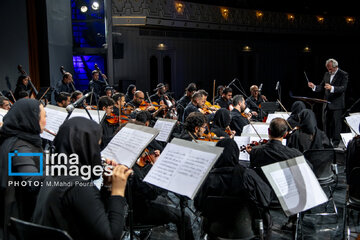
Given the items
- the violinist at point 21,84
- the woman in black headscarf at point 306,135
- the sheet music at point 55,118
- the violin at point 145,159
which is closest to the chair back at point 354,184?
the woman in black headscarf at point 306,135

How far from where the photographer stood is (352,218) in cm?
433

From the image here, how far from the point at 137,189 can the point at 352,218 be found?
292 centimetres

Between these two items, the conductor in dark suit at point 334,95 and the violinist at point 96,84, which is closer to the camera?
the conductor in dark suit at point 334,95

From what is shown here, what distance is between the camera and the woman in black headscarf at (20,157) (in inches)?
102

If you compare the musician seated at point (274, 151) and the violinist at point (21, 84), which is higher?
the violinist at point (21, 84)

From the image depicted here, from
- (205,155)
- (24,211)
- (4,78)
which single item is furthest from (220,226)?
(4,78)

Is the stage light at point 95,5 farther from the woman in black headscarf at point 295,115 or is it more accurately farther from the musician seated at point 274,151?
the musician seated at point 274,151

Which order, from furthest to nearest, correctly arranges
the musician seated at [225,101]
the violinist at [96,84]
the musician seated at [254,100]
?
1. the violinist at [96,84]
2. the musician seated at [254,100]
3. the musician seated at [225,101]

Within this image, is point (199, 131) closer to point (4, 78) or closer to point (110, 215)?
point (110, 215)

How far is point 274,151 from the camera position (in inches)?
136

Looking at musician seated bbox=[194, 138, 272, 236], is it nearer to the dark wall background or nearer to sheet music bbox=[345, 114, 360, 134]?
sheet music bbox=[345, 114, 360, 134]

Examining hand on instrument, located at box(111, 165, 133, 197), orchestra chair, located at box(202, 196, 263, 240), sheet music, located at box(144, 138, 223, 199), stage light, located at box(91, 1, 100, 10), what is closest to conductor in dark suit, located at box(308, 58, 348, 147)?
orchestra chair, located at box(202, 196, 263, 240)

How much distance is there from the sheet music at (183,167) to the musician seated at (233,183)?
0.40 metres

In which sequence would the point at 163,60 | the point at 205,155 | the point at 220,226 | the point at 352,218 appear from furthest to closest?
the point at 163,60 < the point at 352,218 < the point at 220,226 < the point at 205,155
